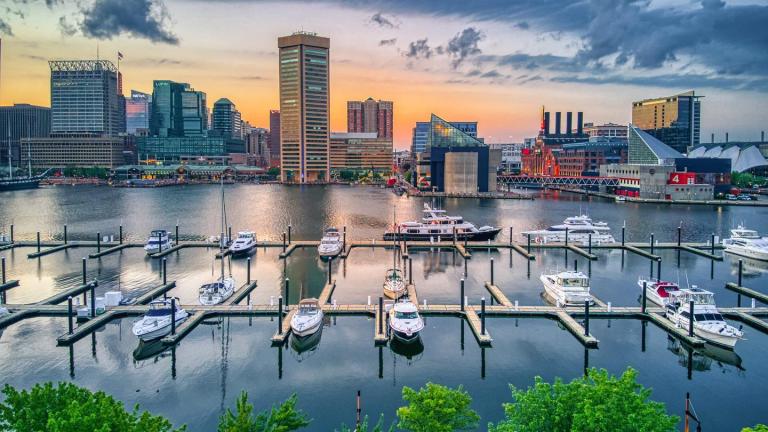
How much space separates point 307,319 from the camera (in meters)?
29.7

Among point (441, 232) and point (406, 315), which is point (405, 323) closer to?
point (406, 315)

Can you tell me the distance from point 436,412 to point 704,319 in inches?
803

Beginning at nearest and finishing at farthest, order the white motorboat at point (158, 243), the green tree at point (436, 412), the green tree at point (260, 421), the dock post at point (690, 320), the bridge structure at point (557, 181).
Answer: the green tree at point (260, 421) < the green tree at point (436, 412) < the dock post at point (690, 320) < the white motorboat at point (158, 243) < the bridge structure at point (557, 181)

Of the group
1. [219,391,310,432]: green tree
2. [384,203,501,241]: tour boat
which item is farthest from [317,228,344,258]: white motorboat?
[219,391,310,432]: green tree

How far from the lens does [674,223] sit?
262 ft

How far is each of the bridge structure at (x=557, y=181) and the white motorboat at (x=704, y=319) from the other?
353 ft

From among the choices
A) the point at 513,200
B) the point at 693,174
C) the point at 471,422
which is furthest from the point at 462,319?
the point at 693,174

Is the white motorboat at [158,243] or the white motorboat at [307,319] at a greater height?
the white motorboat at [158,243]

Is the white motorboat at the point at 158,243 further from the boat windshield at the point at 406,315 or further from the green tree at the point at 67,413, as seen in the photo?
the green tree at the point at 67,413

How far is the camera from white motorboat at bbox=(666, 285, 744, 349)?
2791 centimetres

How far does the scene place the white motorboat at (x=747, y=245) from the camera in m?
51.5

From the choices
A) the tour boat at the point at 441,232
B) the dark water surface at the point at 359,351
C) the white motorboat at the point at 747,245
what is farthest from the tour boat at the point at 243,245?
the white motorboat at the point at 747,245

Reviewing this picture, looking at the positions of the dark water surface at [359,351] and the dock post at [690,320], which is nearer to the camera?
the dark water surface at [359,351]

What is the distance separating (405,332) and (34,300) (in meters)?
24.4
